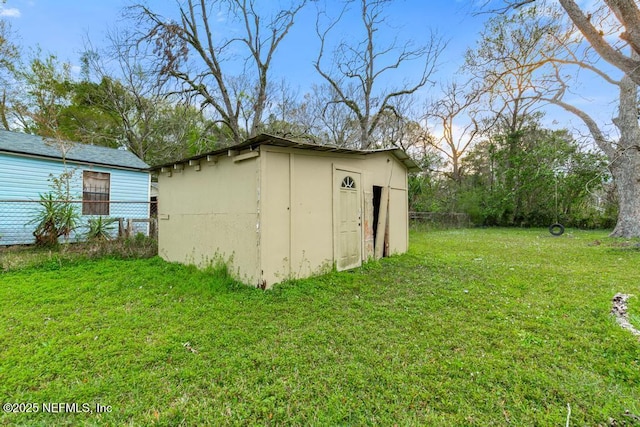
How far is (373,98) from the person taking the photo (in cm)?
1539

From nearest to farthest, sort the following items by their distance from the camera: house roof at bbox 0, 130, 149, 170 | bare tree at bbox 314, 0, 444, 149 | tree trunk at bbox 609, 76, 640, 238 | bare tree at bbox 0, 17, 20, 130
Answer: house roof at bbox 0, 130, 149, 170, tree trunk at bbox 609, 76, 640, 238, bare tree at bbox 0, 17, 20, 130, bare tree at bbox 314, 0, 444, 149

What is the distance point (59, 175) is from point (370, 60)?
46.8 feet

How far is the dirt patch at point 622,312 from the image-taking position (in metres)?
2.85

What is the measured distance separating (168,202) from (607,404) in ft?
23.4

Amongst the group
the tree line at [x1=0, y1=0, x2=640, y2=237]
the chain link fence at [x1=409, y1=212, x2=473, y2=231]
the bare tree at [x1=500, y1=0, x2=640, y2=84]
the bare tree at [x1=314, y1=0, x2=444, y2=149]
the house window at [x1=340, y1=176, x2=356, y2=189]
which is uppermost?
the bare tree at [x1=314, y1=0, x2=444, y2=149]

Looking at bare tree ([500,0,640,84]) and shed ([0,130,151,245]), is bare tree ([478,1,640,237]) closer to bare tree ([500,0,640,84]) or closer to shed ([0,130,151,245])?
bare tree ([500,0,640,84])

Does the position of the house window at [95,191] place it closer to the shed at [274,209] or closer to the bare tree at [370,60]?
the shed at [274,209]

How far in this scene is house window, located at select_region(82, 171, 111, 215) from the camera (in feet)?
28.5

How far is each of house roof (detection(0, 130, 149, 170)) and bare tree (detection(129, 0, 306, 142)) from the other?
3650mm

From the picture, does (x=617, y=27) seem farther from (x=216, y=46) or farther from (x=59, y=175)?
(x=59, y=175)

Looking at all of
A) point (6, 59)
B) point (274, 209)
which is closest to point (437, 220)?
point (274, 209)

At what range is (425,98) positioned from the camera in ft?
56.4

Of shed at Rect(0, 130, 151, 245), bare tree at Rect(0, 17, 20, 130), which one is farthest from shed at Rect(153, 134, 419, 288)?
bare tree at Rect(0, 17, 20, 130)

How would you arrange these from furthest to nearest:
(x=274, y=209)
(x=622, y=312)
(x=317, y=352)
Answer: (x=274, y=209) < (x=622, y=312) < (x=317, y=352)
